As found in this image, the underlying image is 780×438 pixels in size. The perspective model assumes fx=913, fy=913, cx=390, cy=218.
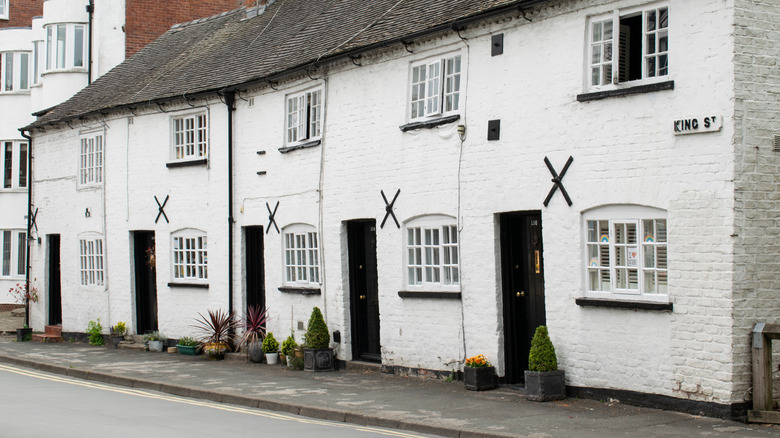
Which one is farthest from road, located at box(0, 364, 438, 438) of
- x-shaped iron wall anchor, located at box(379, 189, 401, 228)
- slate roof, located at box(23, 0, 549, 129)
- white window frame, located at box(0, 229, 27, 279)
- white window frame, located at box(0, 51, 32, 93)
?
white window frame, located at box(0, 51, 32, 93)

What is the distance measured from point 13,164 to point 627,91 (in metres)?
27.5

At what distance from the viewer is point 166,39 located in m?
27.3

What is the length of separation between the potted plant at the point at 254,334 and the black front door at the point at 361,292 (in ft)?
7.96

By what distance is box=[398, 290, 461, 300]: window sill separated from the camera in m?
13.9

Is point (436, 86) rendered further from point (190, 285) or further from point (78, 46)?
point (78, 46)

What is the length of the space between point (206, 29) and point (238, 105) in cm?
751

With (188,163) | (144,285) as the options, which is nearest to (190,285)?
(144,285)

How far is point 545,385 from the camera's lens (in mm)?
11828

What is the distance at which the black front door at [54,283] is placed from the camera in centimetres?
2594

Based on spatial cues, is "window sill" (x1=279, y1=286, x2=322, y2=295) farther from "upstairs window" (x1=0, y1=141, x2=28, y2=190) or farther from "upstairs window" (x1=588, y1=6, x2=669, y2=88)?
"upstairs window" (x1=0, y1=141, x2=28, y2=190)

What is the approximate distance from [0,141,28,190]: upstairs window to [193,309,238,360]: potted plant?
55.3ft

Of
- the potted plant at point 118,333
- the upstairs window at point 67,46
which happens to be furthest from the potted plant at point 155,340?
the upstairs window at point 67,46

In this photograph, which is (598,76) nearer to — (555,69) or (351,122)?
(555,69)

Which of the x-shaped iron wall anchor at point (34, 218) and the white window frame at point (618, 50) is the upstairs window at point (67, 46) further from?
the white window frame at point (618, 50)
